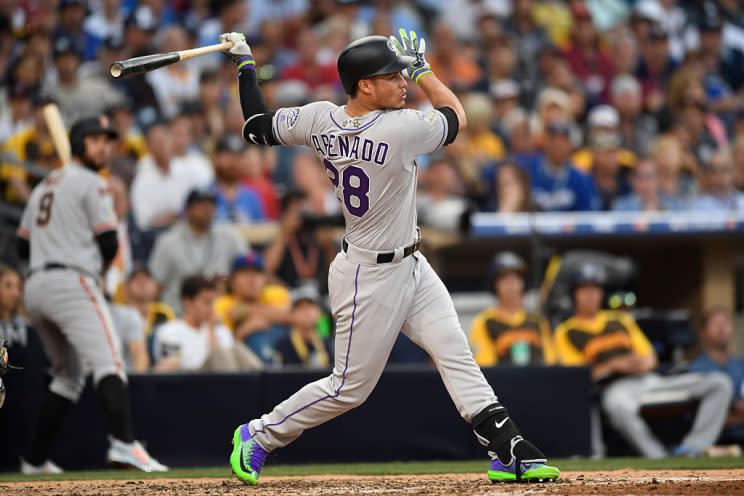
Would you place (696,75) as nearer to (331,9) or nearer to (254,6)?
(331,9)

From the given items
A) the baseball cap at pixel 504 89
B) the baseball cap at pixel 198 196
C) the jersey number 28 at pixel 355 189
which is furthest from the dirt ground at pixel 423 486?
the baseball cap at pixel 504 89

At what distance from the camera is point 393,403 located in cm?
777

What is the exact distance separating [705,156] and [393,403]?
5.57 metres

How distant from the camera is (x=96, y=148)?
6.89m

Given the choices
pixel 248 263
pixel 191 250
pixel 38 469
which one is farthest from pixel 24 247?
pixel 191 250

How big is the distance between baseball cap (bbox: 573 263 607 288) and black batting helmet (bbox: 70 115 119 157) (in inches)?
140

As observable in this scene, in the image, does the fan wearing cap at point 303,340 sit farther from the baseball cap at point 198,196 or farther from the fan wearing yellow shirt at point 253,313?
the baseball cap at point 198,196

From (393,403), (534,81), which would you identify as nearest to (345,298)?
(393,403)

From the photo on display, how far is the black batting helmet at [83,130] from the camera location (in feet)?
22.5

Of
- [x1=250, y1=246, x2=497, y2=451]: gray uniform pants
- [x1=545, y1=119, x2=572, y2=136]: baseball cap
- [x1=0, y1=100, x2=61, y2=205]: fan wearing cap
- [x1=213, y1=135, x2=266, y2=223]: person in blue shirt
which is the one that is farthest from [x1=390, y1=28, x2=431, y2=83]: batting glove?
[x1=545, y1=119, x2=572, y2=136]: baseball cap

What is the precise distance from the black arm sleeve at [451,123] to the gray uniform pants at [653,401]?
3584mm

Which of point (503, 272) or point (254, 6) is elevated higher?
point (254, 6)

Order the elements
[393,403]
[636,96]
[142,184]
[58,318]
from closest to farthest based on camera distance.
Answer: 1. [58,318]
2. [393,403]
3. [142,184]
4. [636,96]

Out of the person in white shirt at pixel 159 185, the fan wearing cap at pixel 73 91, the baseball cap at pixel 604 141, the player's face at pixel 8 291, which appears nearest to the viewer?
the player's face at pixel 8 291
